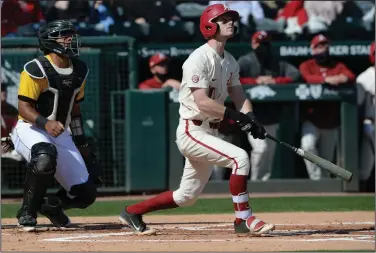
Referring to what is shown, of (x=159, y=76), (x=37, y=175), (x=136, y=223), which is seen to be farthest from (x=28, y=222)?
(x=159, y=76)

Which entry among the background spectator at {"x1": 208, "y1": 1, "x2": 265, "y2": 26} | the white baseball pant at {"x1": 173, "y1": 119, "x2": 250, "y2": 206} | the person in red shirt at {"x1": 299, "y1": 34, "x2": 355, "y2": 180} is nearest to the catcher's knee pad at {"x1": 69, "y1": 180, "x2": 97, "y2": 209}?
the white baseball pant at {"x1": 173, "y1": 119, "x2": 250, "y2": 206}

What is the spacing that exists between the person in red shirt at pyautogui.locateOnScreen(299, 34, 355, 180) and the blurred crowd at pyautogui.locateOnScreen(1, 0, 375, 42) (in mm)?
640

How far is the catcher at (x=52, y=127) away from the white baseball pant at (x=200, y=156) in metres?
1.01

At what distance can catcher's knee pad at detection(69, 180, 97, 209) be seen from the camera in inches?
313

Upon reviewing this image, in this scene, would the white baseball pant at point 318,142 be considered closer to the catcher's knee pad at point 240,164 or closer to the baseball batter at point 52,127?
the baseball batter at point 52,127

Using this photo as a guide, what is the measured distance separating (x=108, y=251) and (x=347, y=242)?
1661 millimetres

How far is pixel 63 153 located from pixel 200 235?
1.34 meters

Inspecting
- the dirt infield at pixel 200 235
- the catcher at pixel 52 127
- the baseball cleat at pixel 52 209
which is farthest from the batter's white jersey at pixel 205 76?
the baseball cleat at pixel 52 209

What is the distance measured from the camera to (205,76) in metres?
7.07

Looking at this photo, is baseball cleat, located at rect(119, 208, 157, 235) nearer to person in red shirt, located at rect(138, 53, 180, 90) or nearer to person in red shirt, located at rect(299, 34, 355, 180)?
person in red shirt, located at rect(138, 53, 180, 90)

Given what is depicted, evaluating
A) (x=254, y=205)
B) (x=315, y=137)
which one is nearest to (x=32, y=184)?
(x=254, y=205)

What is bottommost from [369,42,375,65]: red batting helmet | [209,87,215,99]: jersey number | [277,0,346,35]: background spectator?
[209,87,215,99]: jersey number

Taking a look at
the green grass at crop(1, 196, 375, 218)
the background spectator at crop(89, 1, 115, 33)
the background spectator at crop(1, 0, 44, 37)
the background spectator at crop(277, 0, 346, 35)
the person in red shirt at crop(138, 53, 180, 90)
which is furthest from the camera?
the background spectator at crop(277, 0, 346, 35)

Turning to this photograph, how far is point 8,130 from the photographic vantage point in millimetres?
11484
